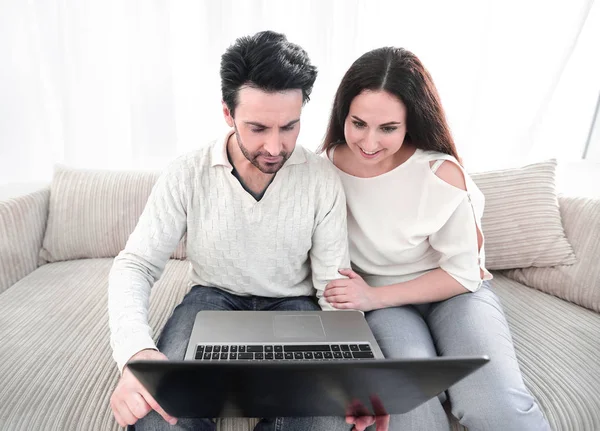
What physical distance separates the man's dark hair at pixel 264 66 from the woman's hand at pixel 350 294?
51 centimetres

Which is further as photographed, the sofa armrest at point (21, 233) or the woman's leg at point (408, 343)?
the sofa armrest at point (21, 233)

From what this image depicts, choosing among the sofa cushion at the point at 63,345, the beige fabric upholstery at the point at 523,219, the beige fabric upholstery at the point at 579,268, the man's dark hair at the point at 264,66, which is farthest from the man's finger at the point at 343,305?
the beige fabric upholstery at the point at 579,268

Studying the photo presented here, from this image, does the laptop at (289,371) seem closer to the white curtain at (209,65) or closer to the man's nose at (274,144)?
the man's nose at (274,144)

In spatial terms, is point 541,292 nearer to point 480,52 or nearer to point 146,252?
point 480,52

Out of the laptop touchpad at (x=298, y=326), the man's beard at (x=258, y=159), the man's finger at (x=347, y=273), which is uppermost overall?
the man's beard at (x=258, y=159)

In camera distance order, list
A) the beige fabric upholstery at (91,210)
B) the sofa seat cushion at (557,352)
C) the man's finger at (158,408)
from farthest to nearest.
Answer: the beige fabric upholstery at (91,210) < the sofa seat cushion at (557,352) < the man's finger at (158,408)

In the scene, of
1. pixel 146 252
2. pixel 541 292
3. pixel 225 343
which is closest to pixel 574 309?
pixel 541 292

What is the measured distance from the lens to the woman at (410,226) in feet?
3.58

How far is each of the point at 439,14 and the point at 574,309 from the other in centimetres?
128

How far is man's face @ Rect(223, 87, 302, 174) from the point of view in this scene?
0.96 meters

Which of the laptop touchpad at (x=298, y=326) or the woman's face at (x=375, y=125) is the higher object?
the woman's face at (x=375, y=125)

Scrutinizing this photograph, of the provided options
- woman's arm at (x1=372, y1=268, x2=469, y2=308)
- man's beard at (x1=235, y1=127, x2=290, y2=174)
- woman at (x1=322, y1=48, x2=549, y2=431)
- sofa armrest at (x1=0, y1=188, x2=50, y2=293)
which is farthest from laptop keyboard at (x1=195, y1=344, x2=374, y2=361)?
sofa armrest at (x1=0, y1=188, x2=50, y2=293)

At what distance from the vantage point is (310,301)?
1.21 metres

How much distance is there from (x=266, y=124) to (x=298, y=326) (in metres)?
0.46
